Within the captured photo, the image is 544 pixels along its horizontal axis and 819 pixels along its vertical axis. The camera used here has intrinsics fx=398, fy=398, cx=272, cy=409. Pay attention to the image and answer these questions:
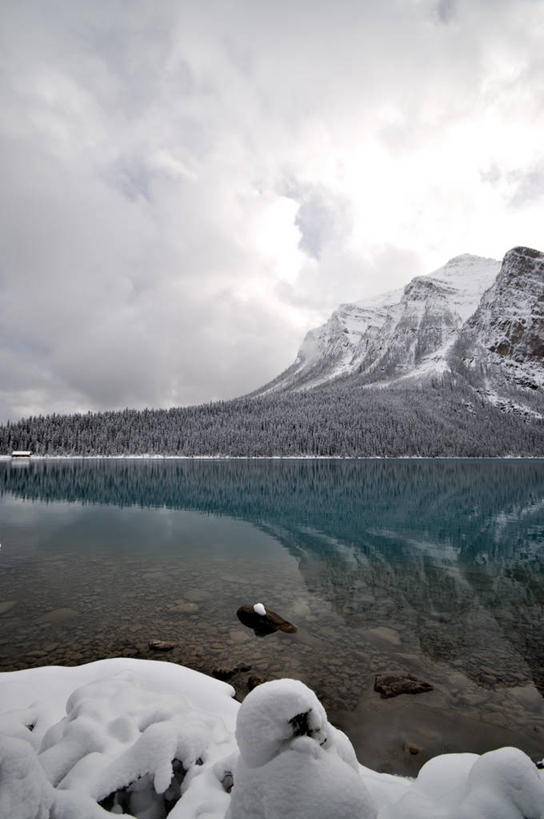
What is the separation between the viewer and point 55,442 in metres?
196

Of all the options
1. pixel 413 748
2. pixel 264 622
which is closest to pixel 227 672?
pixel 264 622

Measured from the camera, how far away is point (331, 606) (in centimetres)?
1742

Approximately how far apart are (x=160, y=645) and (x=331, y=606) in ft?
25.0

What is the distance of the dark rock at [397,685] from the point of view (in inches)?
427

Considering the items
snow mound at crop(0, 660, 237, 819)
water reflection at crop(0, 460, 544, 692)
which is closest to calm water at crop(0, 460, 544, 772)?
water reflection at crop(0, 460, 544, 692)

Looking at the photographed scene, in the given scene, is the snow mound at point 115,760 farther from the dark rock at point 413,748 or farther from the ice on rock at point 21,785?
the dark rock at point 413,748

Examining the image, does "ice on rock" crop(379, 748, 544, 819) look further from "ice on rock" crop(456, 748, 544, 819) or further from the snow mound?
the snow mound

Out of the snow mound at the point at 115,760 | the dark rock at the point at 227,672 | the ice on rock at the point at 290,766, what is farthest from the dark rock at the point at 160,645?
the ice on rock at the point at 290,766

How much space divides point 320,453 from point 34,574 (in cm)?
18223

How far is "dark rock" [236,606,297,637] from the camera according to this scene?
14502 mm

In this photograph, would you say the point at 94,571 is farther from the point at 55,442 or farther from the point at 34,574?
the point at 55,442

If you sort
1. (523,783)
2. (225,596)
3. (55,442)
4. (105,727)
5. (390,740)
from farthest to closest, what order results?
(55,442) < (225,596) < (390,740) < (105,727) < (523,783)

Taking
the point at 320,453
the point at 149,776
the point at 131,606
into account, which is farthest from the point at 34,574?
the point at 320,453

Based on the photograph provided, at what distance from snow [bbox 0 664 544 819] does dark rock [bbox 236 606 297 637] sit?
21.0ft
